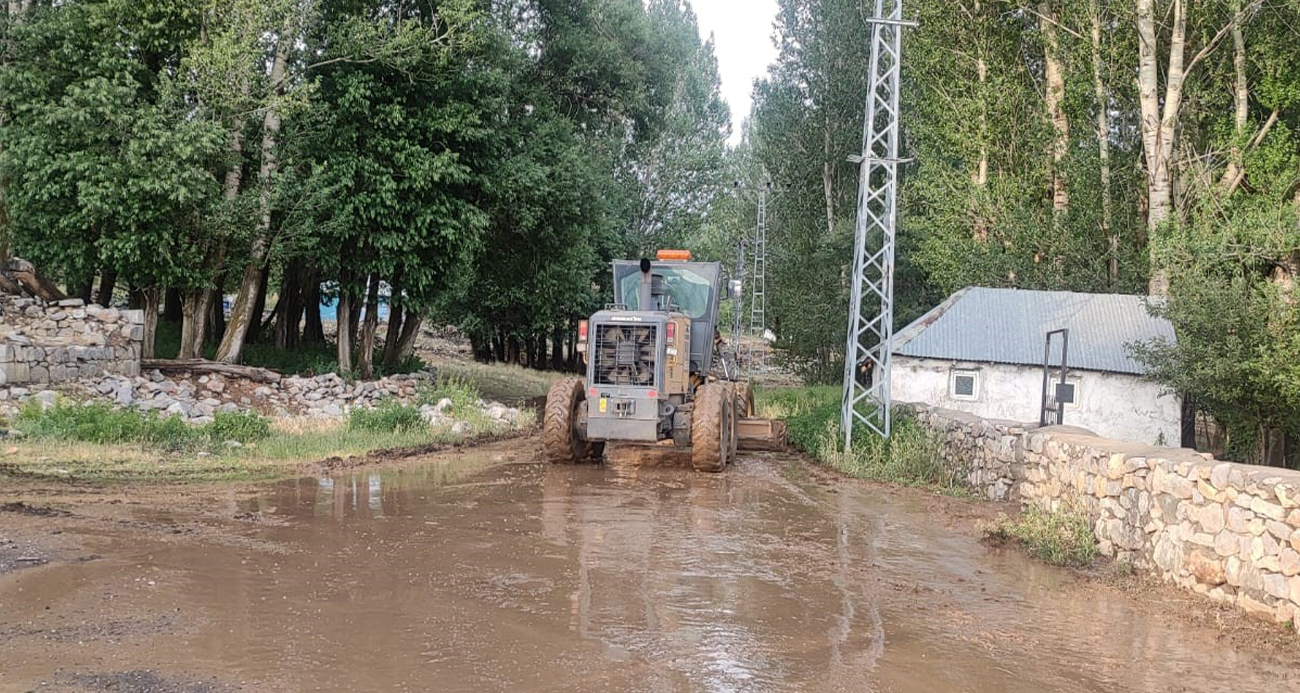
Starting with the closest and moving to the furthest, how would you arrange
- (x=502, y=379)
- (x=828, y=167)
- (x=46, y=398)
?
(x=46, y=398), (x=502, y=379), (x=828, y=167)

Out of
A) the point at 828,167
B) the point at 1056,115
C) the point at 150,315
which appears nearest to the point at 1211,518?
the point at 1056,115

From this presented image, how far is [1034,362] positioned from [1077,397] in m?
1.09

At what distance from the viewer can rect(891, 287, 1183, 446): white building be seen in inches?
811

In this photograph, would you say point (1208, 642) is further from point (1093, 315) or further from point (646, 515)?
point (1093, 315)

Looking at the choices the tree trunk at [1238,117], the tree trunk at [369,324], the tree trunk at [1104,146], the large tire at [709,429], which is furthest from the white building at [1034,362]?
the tree trunk at [369,324]

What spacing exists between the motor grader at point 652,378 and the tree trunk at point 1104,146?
41.6ft

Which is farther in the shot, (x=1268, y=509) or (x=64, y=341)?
(x=64, y=341)

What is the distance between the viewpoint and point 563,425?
15.1m

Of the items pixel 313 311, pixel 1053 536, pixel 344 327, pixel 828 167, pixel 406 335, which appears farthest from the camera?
pixel 828 167

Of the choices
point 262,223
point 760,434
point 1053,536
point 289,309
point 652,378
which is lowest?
point 1053,536

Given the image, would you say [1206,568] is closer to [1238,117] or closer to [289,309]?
[1238,117]

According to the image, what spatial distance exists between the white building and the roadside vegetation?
970 centimetres

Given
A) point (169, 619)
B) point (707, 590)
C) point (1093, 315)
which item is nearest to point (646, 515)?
point (707, 590)

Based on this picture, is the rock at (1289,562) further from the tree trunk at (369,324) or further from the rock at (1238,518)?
the tree trunk at (369,324)
